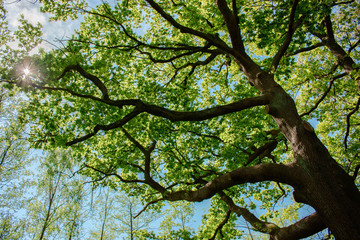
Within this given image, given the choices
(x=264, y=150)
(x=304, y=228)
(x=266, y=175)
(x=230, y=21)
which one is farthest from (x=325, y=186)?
(x=264, y=150)

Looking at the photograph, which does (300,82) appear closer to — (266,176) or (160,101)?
(160,101)

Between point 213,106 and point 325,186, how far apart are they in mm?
6404

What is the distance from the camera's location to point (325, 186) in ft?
11.2

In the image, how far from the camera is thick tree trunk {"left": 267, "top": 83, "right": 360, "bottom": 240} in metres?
3.13

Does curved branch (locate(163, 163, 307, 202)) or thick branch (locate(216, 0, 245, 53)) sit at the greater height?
thick branch (locate(216, 0, 245, 53))

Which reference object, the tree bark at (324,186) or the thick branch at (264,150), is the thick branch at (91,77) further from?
the thick branch at (264,150)

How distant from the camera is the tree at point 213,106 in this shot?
154 inches

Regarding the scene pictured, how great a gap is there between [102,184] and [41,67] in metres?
5.95

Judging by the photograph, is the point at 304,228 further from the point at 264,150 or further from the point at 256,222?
the point at 264,150

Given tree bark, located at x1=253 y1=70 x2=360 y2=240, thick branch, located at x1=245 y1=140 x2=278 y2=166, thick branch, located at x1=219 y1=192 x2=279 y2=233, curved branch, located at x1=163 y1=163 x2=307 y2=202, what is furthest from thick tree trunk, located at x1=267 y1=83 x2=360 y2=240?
thick branch, located at x1=245 y1=140 x2=278 y2=166

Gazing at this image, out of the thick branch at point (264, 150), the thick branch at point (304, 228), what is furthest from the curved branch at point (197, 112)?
the thick branch at point (264, 150)

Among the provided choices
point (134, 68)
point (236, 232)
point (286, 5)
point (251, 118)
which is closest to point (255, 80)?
point (286, 5)

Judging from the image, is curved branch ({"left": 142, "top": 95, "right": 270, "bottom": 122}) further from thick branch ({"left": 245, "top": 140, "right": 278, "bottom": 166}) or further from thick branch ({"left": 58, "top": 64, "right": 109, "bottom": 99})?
thick branch ({"left": 245, "top": 140, "right": 278, "bottom": 166})

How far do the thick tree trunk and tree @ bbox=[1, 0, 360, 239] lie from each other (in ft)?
0.06
